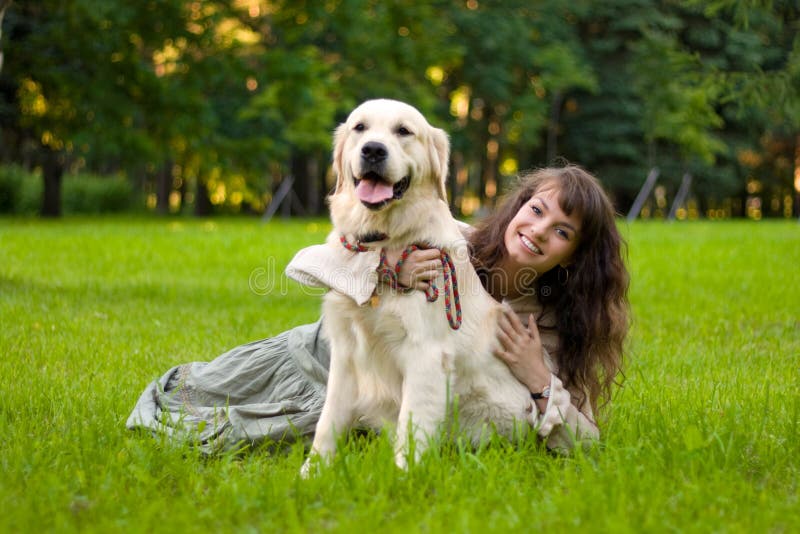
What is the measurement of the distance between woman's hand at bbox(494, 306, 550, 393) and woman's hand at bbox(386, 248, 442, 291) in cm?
40

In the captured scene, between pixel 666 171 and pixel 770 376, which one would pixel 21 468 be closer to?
pixel 770 376

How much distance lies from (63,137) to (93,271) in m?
9.21

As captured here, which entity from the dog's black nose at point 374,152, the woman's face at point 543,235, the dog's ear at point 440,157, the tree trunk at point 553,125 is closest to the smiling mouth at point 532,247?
the woman's face at point 543,235

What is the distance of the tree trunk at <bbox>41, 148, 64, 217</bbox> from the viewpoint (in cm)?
1912

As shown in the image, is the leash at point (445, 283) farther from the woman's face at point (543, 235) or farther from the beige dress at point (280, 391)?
the woman's face at point (543, 235)

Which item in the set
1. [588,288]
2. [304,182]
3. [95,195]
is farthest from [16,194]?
[588,288]

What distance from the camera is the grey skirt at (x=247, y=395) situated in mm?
3375

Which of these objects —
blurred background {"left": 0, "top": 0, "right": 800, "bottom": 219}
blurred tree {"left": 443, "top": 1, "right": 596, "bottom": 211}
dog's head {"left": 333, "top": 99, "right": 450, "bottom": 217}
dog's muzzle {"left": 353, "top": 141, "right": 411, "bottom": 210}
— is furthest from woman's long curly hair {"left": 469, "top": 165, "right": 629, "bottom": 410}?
blurred tree {"left": 443, "top": 1, "right": 596, "bottom": 211}

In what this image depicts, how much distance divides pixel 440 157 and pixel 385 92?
20266mm

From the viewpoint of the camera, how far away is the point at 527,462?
2996 millimetres

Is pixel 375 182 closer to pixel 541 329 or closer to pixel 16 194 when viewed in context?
pixel 541 329

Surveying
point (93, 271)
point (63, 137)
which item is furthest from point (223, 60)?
point (93, 271)

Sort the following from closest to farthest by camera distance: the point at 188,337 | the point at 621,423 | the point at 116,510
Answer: the point at 116,510, the point at 621,423, the point at 188,337

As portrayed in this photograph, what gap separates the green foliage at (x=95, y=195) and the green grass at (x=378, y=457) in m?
18.6
